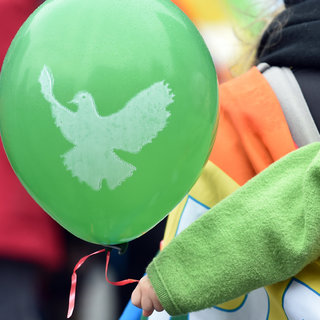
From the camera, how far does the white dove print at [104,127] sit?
0.64m

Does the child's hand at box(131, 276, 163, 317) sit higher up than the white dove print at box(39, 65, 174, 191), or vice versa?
the white dove print at box(39, 65, 174, 191)

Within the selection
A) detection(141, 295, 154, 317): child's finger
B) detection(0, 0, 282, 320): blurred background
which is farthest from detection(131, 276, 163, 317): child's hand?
detection(0, 0, 282, 320): blurred background

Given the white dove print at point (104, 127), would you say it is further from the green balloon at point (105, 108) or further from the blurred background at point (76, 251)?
the blurred background at point (76, 251)

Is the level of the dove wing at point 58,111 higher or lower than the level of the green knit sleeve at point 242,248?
higher

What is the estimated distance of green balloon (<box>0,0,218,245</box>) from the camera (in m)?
0.64

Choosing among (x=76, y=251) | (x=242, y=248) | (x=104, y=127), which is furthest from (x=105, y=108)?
(x=76, y=251)

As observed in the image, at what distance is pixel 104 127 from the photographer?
0.64m

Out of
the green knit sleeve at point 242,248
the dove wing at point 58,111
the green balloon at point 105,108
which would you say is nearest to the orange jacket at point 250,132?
the green knit sleeve at point 242,248

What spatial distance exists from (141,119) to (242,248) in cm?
27

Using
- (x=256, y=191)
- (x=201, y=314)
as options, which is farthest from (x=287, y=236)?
(x=201, y=314)

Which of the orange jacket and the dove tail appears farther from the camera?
the orange jacket

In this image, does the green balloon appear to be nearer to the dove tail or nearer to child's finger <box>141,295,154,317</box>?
the dove tail

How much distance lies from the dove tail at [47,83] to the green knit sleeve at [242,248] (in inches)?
12.2

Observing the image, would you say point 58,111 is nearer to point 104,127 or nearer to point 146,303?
point 104,127
